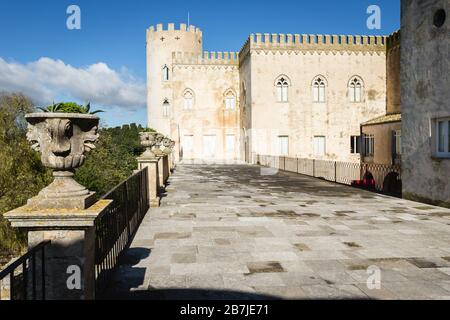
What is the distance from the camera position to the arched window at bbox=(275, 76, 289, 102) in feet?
102

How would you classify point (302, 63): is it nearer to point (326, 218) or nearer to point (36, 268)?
point (326, 218)

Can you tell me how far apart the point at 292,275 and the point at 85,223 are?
285 cm

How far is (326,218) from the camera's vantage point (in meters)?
8.82

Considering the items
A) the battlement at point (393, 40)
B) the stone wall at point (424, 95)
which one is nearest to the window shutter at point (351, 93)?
the battlement at point (393, 40)

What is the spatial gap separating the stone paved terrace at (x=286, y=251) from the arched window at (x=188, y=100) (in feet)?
84.5

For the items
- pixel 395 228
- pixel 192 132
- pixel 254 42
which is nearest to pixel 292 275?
pixel 395 228

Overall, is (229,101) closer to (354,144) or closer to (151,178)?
(354,144)

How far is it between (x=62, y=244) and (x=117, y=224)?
105 inches

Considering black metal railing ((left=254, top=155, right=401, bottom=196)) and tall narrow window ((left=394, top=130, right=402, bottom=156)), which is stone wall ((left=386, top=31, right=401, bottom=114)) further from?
tall narrow window ((left=394, top=130, right=402, bottom=156))

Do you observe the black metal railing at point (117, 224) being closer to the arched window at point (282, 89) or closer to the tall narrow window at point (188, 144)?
the arched window at point (282, 89)

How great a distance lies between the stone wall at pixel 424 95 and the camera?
10.3m

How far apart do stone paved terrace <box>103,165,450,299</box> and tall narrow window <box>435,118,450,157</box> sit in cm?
154

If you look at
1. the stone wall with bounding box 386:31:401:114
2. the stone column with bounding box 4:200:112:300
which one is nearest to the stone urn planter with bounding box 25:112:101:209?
the stone column with bounding box 4:200:112:300

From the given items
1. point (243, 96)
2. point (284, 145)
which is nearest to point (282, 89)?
point (243, 96)
